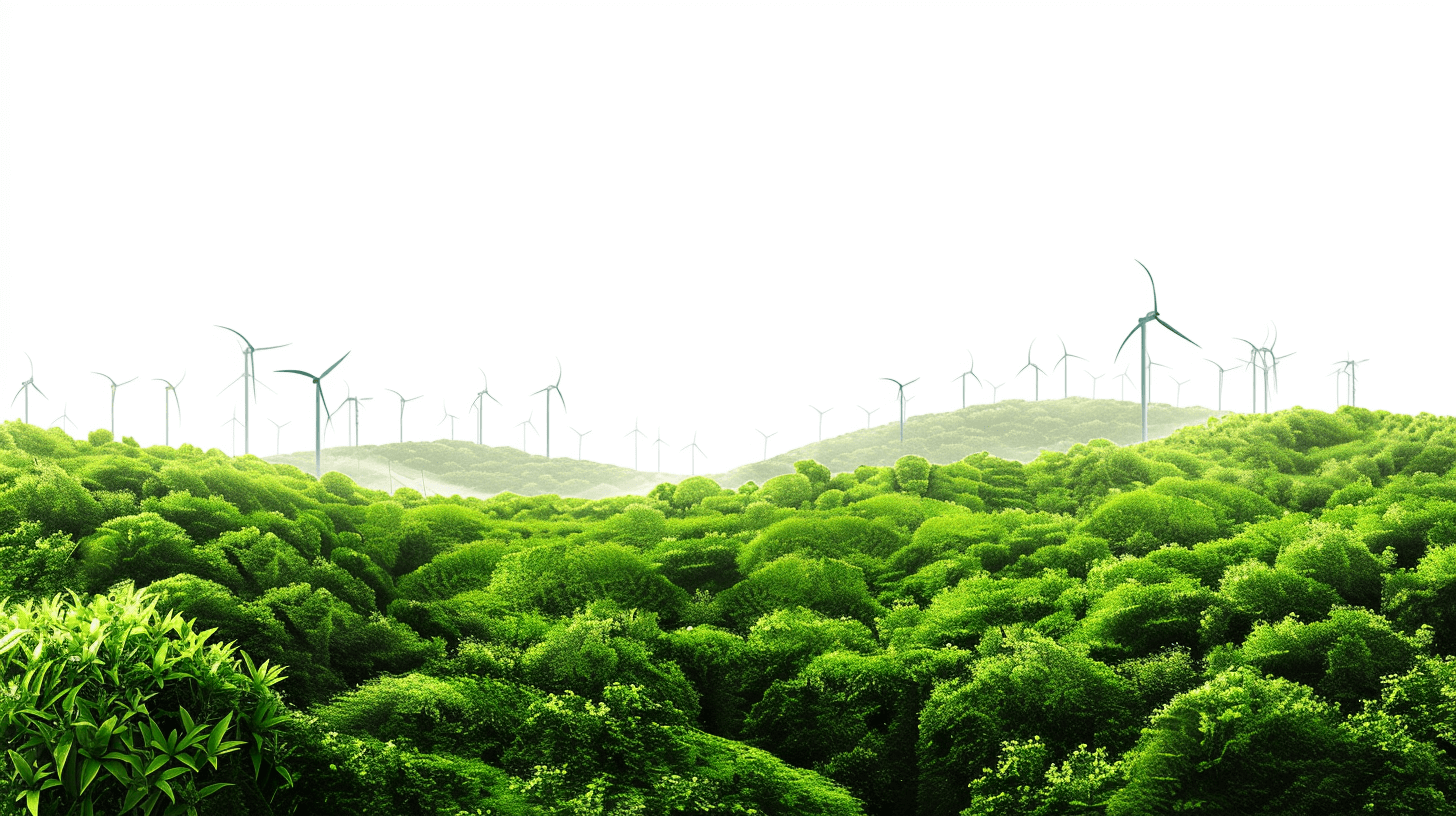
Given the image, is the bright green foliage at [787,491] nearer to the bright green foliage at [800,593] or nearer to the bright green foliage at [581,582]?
the bright green foliage at [800,593]

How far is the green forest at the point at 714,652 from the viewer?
604 centimetres

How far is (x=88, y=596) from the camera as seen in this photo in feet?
26.0

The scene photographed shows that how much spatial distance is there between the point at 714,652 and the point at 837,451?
201 ft

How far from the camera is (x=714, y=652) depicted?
8.29 metres

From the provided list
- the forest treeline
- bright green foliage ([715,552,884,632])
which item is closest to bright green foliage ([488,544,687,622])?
bright green foliage ([715,552,884,632])

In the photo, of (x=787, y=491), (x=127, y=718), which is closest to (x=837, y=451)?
(x=787, y=491)

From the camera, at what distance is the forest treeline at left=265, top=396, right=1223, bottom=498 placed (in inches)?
2357

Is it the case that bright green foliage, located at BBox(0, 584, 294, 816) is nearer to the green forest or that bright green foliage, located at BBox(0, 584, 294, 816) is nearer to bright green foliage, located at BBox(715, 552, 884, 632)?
the green forest

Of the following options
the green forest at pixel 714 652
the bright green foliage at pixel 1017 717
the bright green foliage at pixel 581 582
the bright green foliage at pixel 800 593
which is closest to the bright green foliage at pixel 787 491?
the green forest at pixel 714 652

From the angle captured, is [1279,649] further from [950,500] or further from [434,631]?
[434,631]

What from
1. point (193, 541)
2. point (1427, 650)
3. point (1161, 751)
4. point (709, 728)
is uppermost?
point (193, 541)

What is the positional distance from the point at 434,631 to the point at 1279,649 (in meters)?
8.44

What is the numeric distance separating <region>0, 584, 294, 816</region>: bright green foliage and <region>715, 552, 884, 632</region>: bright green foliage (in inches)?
184

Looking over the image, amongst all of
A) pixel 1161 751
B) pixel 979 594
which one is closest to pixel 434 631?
pixel 979 594
